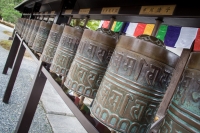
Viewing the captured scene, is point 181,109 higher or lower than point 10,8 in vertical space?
lower

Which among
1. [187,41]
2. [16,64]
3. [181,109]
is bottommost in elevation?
[16,64]

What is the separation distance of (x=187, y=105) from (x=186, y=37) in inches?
171

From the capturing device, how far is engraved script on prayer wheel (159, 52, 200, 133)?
0.44 metres

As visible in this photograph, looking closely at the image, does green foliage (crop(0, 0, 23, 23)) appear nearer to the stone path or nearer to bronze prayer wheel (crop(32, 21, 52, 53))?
the stone path

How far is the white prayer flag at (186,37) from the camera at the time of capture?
4.18 metres

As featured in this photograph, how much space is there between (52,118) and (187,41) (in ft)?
12.0

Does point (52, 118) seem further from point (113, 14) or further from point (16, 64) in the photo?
point (113, 14)

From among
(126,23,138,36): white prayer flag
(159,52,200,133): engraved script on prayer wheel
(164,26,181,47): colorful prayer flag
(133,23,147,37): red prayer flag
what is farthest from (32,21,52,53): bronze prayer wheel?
(126,23,138,36): white prayer flag

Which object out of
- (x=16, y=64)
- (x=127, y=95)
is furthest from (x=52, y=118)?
(x=127, y=95)

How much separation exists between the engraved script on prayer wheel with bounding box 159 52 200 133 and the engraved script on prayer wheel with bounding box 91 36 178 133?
0.17 meters

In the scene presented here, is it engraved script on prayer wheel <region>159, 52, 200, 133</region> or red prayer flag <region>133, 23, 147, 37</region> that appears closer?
engraved script on prayer wheel <region>159, 52, 200, 133</region>

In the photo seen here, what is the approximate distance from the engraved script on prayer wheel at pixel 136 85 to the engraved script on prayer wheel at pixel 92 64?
0.68ft

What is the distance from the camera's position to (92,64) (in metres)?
0.95

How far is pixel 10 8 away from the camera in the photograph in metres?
22.1
